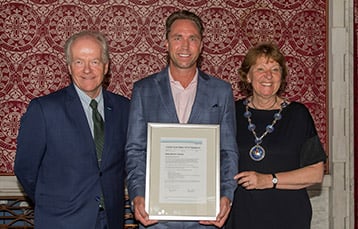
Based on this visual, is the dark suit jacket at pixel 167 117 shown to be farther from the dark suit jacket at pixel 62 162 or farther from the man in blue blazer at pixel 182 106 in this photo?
the dark suit jacket at pixel 62 162

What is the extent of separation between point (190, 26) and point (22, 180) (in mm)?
1084

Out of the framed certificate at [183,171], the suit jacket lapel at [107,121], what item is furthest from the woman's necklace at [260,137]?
the suit jacket lapel at [107,121]

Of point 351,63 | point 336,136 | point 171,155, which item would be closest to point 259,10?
point 351,63

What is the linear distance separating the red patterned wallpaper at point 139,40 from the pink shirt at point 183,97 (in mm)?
1528

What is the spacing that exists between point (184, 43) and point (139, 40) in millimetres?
1618

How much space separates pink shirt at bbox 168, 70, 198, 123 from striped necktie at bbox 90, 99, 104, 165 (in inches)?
14.6

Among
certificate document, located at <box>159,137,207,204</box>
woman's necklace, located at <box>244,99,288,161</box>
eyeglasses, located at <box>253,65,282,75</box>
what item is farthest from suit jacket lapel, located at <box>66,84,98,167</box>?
eyeglasses, located at <box>253,65,282,75</box>

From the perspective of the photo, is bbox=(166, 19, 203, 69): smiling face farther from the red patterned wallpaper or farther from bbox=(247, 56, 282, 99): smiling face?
the red patterned wallpaper

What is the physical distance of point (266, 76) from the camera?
291cm

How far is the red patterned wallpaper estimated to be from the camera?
4.28 m

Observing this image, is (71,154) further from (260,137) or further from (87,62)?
(260,137)

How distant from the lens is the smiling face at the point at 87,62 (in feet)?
8.87

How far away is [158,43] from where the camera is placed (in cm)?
438

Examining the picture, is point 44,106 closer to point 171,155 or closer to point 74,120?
point 74,120
